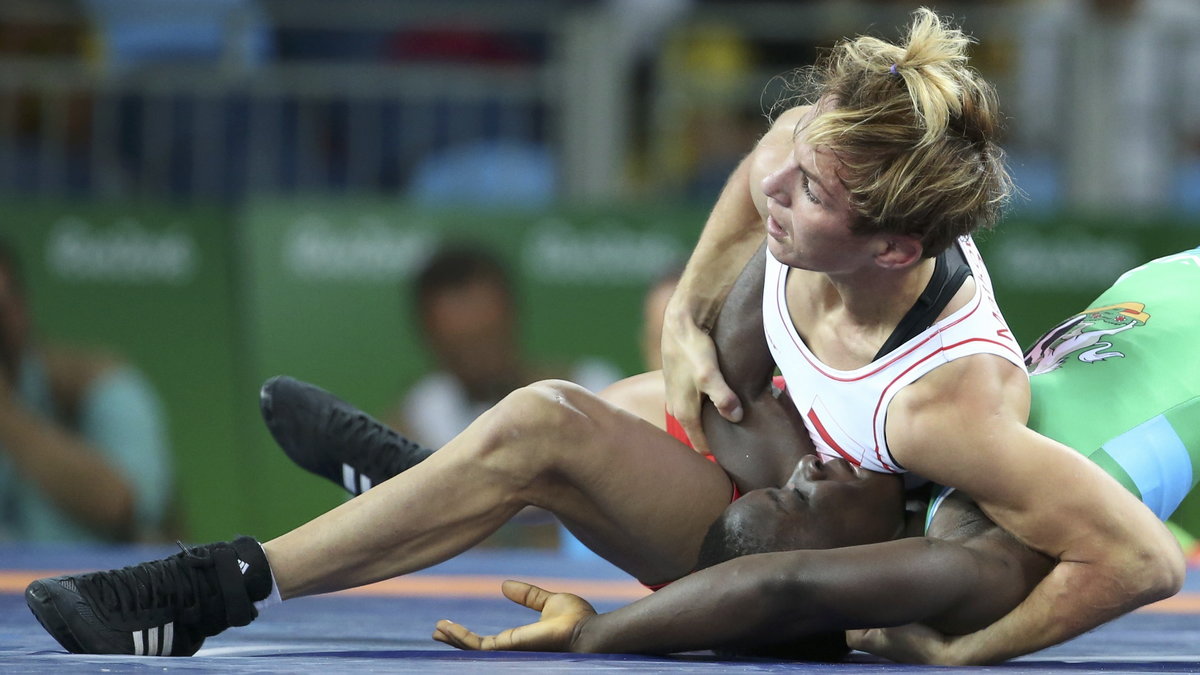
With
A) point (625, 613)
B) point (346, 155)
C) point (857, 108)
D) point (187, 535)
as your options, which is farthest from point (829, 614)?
point (346, 155)

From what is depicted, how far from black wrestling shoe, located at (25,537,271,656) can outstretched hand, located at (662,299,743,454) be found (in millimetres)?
786

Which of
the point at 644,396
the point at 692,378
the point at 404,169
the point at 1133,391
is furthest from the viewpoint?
the point at 404,169

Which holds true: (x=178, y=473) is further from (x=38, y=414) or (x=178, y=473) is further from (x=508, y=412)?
(x=508, y=412)

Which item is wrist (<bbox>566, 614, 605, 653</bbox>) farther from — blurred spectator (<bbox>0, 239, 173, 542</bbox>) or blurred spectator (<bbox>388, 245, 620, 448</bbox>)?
blurred spectator (<bbox>0, 239, 173, 542</bbox>)

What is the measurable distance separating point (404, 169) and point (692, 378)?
3.54 meters

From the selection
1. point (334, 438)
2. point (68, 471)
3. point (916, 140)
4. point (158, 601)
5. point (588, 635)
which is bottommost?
point (68, 471)

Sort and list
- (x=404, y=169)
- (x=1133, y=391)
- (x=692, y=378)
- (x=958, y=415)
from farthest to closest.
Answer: (x=404, y=169), (x=692, y=378), (x=1133, y=391), (x=958, y=415)

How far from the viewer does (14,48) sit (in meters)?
6.11

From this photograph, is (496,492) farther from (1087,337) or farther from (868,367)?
(1087,337)

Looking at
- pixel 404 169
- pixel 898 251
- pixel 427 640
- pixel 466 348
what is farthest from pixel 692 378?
pixel 404 169

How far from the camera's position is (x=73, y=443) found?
18.0ft

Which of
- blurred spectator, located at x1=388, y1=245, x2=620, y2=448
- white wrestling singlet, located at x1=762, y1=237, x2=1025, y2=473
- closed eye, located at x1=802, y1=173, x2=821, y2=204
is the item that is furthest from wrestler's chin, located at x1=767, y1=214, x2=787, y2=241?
blurred spectator, located at x1=388, y1=245, x2=620, y2=448

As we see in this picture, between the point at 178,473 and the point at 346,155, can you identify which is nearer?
the point at 178,473

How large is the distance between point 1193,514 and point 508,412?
397 centimetres
